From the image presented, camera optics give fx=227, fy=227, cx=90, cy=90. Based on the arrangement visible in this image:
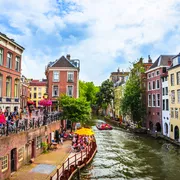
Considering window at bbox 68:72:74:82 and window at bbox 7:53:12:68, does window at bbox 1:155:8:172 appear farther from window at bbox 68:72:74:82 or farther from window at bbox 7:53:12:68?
window at bbox 68:72:74:82

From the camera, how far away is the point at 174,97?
36.9 meters

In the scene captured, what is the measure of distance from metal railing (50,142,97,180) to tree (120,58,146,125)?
24795mm

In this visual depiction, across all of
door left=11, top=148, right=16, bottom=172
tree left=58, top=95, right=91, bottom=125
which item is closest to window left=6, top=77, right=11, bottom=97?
door left=11, top=148, right=16, bottom=172

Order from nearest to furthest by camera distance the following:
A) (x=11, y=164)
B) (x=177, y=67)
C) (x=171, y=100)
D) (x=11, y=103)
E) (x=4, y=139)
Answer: (x=4, y=139) < (x=11, y=164) < (x=11, y=103) < (x=177, y=67) < (x=171, y=100)

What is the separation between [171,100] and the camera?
1502 inches

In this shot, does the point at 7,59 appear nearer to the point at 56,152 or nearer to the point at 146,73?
the point at 56,152

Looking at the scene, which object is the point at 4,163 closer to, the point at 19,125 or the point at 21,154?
the point at 21,154

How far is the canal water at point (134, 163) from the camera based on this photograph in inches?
778

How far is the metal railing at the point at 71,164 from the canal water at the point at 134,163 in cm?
78

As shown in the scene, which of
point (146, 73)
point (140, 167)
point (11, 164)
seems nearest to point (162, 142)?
point (140, 167)

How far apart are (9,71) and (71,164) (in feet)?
41.6

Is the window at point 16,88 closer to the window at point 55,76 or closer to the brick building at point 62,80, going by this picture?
the brick building at point 62,80

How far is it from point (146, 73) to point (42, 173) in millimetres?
39413

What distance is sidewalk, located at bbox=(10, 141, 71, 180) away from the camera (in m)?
16.2
